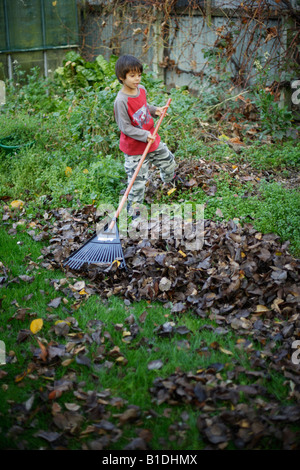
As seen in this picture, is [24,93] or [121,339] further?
[24,93]

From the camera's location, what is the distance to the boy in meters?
4.07

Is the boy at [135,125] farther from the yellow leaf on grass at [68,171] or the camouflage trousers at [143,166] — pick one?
the yellow leaf on grass at [68,171]

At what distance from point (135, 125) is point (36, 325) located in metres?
2.27

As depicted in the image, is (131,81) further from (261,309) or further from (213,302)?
(261,309)

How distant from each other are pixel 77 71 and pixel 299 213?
5.48 meters

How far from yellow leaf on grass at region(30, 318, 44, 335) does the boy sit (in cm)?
187

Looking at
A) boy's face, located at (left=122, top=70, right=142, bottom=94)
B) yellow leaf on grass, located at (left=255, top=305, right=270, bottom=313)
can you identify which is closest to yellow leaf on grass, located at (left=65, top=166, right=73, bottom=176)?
boy's face, located at (left=122, top=70, right=142, bottom=94)

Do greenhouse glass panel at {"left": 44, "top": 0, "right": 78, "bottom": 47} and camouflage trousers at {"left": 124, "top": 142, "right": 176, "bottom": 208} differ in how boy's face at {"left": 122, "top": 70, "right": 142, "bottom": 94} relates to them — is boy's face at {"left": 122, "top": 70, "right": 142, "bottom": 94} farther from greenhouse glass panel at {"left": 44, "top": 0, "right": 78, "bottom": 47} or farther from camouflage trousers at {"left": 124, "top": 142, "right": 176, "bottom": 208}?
greenhouse glass panel at {"left": 44, "top": 0, "right": 78, "bottom": 47}

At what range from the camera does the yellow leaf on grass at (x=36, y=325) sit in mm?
2912

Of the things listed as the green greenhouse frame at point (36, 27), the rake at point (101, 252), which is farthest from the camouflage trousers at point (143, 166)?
the green greenhouse frame at point (36, 27)

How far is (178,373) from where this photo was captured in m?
2.50

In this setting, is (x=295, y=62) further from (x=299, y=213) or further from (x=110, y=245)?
(x=110, y=245)
